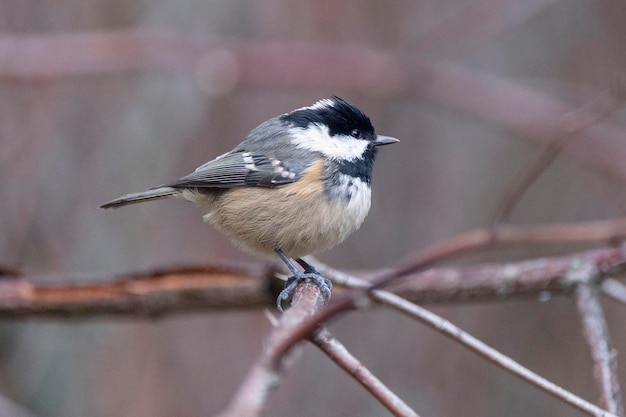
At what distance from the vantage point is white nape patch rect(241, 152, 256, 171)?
8.84 feet

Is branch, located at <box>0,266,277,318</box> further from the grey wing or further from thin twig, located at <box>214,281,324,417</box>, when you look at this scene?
thin twig, located at <box>214,281,324,417</box>

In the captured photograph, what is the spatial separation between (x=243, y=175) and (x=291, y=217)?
29cm

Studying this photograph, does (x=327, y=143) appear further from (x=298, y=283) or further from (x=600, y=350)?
(x=600, y=350)

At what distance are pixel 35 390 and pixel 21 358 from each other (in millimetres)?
183

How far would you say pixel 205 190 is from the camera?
2.73 metres

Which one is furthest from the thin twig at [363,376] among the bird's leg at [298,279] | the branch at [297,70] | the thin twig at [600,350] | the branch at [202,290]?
the branch at [297,70]

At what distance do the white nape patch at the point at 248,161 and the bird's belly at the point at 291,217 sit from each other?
89 millimetres

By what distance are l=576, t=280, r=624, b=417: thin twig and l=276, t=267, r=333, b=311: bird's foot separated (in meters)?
0.73

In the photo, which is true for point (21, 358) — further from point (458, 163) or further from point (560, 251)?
point (560, 251)

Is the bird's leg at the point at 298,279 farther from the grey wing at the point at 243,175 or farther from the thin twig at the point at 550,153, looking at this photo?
the thin twig at the point at 550,153

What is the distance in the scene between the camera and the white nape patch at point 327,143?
2650 millimetres

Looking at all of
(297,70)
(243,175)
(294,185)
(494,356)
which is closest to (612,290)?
(494,356)

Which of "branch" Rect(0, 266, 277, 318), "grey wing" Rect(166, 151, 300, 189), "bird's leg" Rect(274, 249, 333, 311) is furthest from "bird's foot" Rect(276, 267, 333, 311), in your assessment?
"grey wing" Rect(166, 151, 300, 189)

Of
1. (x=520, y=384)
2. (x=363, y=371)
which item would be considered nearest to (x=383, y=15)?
(x=520, y=384)
